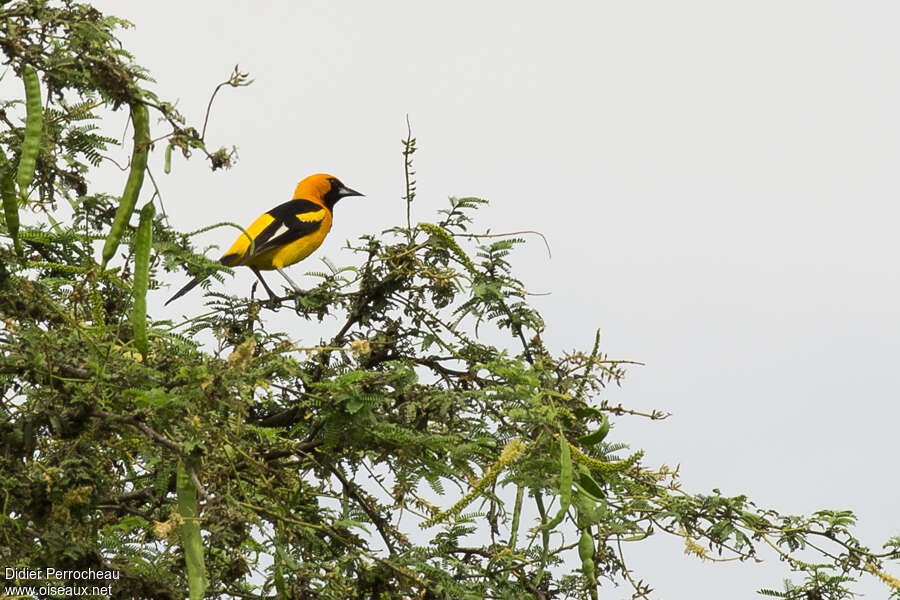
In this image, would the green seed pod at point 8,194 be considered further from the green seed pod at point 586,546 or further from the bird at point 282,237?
the bird at point 282,237

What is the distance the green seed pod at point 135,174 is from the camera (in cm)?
303

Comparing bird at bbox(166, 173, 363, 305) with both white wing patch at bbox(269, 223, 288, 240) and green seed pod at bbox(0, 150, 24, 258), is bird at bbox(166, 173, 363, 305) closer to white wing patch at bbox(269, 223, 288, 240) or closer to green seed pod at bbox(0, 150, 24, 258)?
white wing patch at bbox(269, 223, 288, 240)

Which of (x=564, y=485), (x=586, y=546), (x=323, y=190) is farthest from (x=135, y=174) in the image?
(x=323, y=190)

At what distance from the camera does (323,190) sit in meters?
8.65

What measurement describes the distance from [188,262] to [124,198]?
2.03 metres

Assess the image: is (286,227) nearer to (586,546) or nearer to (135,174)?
(135,174)

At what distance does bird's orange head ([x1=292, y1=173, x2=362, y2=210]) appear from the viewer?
338 inches

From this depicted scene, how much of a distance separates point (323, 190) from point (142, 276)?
18.2ft

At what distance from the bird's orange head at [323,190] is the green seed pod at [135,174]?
17.7ft

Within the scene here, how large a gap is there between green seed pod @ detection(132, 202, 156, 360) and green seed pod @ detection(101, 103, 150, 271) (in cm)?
7

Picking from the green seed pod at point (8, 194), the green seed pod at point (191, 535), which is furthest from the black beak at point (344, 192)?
the green seed pod at point (191, 535)

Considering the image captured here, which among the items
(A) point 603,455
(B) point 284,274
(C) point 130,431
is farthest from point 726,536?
(B) point 284,274

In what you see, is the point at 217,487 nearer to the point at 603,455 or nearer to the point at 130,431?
the point at 130,431

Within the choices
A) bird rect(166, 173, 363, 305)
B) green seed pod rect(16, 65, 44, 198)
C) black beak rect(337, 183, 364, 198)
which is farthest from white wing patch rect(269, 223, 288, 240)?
green seed pod rect(16, 65, 44, 198)
